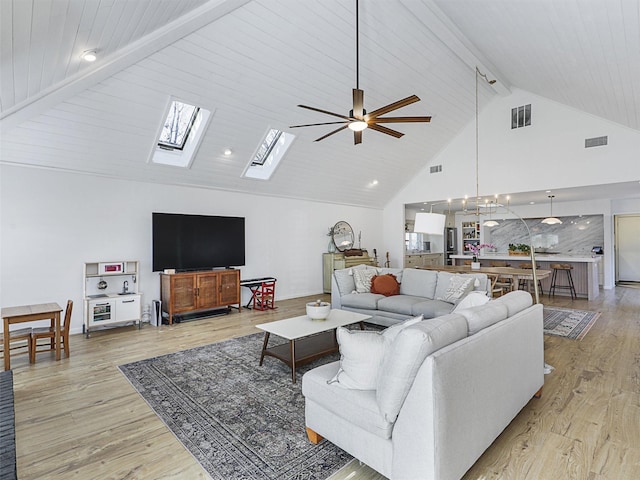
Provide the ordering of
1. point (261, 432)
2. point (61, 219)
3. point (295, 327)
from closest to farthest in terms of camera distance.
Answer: point (261, 432)
point (295, 327)
point (61, 219)

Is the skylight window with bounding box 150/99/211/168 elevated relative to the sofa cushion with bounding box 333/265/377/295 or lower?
elevated

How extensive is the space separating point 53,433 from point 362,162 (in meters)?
6.81

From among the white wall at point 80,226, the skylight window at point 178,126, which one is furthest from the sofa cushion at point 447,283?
the skylight window at point 178,126

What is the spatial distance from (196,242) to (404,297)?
377cm

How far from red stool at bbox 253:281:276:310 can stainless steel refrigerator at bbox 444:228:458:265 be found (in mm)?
7643

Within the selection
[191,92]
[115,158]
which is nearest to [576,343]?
[191,92]

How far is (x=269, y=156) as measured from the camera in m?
6.87

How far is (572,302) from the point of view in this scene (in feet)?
23.7

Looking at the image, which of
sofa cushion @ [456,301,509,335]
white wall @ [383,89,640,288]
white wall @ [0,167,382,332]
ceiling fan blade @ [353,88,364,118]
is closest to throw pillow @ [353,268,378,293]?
white wall @ [0,167,382,332]

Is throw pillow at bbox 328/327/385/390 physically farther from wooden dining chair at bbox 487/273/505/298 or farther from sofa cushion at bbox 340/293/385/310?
wooden dining chair at bbox 487/273/505/298

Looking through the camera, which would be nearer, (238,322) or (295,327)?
(295,327)

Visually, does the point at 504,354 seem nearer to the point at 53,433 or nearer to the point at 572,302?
the point at 53,433

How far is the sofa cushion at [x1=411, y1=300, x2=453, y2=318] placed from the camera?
4.38 m

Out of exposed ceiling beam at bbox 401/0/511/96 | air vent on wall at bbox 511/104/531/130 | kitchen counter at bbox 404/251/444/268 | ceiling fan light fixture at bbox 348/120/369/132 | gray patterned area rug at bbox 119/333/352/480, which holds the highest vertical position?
exposed ceiling beam at bbox 401/0/511/96
